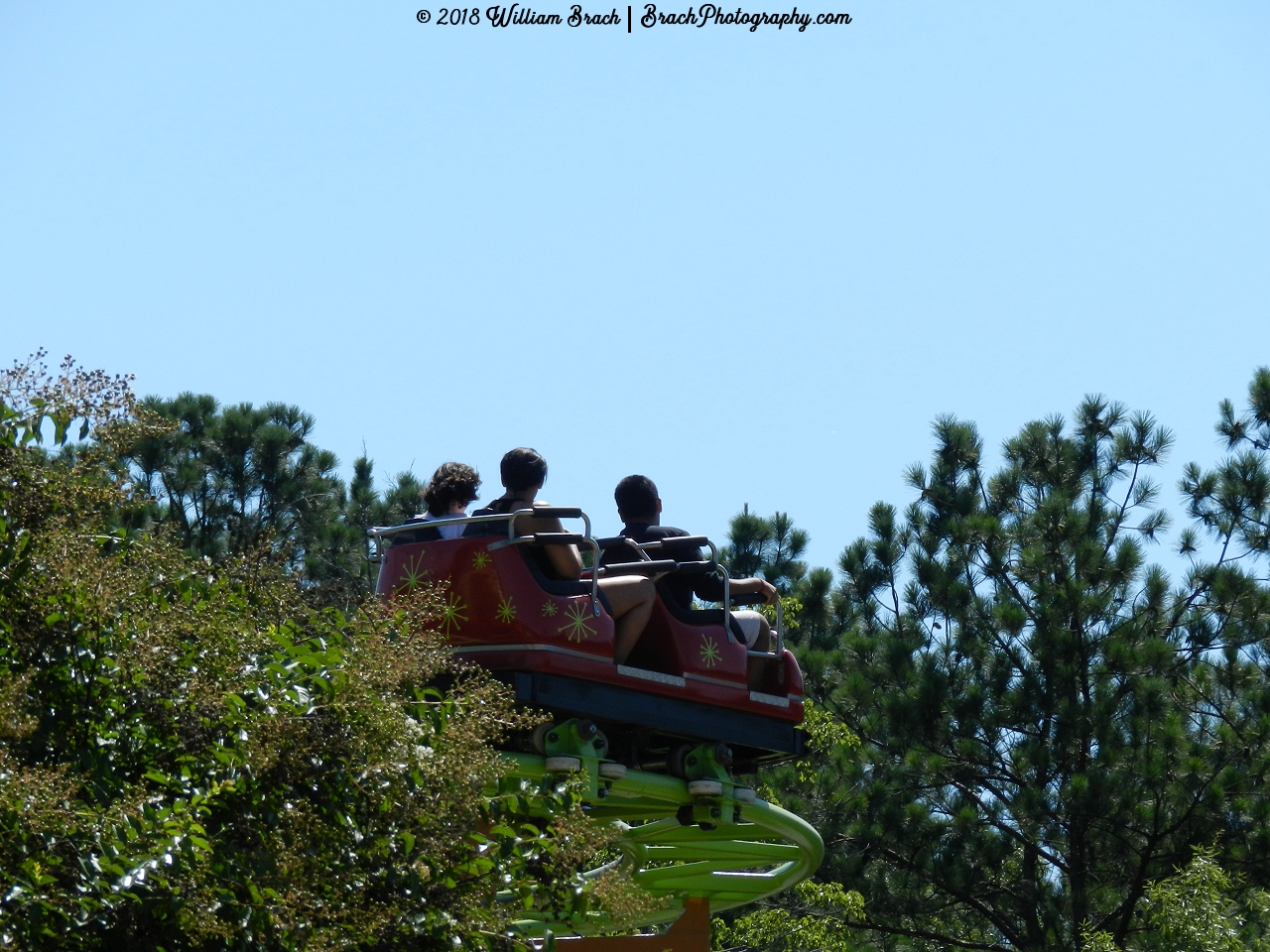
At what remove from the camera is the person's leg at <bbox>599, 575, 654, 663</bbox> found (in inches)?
346

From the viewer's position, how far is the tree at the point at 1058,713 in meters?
17.8

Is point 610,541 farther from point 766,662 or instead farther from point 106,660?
point 106,660

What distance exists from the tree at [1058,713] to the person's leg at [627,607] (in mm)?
9743

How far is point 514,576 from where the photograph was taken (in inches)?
327

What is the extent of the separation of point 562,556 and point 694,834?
279 cm

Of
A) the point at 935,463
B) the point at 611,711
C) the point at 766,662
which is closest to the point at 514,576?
the point at 611,711

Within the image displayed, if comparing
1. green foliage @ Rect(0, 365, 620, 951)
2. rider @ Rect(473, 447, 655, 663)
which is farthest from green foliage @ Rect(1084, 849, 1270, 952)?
green foliage @ Rect(0, 365, 620, 951)

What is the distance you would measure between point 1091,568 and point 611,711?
1172cm

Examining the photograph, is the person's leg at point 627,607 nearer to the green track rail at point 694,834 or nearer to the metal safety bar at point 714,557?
the metal safety bar at point 714,557

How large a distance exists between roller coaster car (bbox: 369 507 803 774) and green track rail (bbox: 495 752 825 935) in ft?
0.74

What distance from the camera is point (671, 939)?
36.6 ft

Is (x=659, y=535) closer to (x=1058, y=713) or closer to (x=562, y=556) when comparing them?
(x=562, y=556)

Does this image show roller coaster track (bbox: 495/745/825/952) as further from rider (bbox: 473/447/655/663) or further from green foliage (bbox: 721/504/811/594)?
green foliage (bbox: 721/504/811/594)

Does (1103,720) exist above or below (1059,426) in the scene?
below
